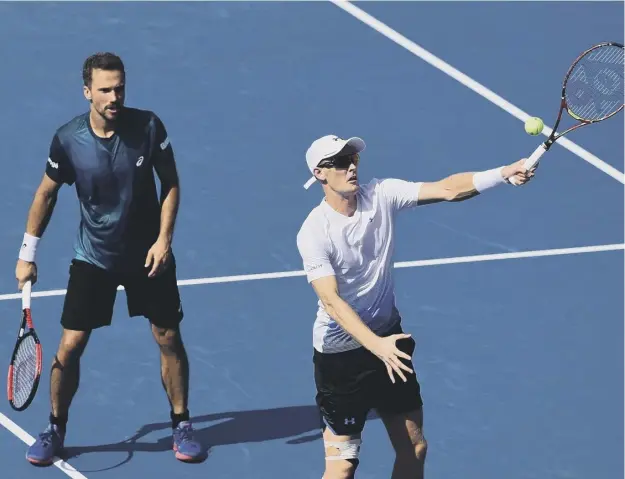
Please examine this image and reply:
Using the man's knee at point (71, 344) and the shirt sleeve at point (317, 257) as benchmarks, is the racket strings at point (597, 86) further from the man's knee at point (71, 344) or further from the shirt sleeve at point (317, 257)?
the man's knee at point (71, 344)

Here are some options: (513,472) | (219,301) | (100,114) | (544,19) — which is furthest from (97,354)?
(544,19)

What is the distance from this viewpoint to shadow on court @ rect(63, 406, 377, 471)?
1085cm

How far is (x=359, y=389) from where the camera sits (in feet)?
31.6

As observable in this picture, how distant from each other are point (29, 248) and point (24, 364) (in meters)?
0.69

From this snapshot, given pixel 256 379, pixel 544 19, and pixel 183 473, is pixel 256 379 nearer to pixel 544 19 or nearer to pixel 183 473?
pixel 183 473

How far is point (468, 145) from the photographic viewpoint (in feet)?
46.7

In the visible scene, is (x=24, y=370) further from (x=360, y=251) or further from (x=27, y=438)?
(x=360, y=251)

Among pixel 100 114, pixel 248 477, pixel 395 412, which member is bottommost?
pixel 248 477

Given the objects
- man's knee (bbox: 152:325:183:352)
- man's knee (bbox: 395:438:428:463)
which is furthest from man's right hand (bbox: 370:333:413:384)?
man's knee (bbox: 152:325:183:352)

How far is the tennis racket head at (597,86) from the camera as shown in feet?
34.9

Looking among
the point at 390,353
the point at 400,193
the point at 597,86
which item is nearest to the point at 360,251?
the point at 400,193

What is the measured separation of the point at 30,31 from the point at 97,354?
459 cm

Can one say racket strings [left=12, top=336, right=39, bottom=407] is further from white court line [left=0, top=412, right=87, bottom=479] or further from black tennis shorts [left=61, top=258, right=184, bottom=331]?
white court line [left=0, top=412, right=87, bottom=479]

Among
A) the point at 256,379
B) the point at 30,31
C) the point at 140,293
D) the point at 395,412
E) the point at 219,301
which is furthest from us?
the point at 30,31
